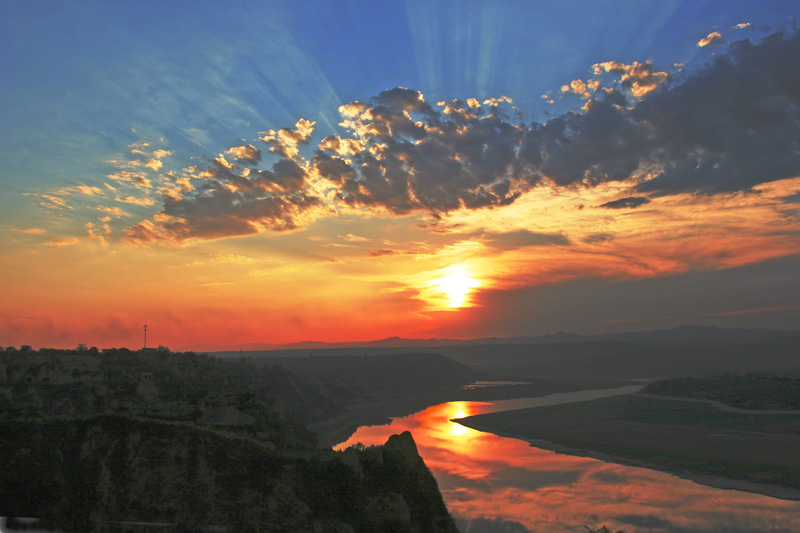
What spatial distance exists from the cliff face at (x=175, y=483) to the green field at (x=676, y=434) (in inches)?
1049

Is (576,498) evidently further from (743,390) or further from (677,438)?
(743,390)

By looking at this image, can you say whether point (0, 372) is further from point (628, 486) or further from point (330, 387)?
point (330, 387)

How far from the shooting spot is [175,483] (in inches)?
571

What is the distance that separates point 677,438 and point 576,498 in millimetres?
18981

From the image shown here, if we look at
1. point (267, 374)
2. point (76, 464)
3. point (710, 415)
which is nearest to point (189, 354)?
point (267, 374)

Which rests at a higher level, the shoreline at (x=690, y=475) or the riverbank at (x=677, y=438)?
the riverbank at (x=677, y=438)

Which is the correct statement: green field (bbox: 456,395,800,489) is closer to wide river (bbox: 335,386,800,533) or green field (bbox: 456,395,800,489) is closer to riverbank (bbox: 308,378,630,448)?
wide river (bbox: 335,386,800,533)

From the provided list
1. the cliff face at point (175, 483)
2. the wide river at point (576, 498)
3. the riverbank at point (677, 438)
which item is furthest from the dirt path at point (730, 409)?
the cliff face at point (175, 483)

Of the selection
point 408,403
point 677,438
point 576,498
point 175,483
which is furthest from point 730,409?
point 175,483

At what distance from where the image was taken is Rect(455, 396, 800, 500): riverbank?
30625mm

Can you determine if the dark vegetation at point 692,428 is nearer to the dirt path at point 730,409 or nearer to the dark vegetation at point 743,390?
the dark vegetation at point 743,390

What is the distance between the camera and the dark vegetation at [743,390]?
5769cm

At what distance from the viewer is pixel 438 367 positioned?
124m

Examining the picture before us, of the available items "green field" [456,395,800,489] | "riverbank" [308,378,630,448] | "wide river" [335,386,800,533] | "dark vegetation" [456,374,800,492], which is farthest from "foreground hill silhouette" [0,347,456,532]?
"riverbank" [308,378,630,448]
